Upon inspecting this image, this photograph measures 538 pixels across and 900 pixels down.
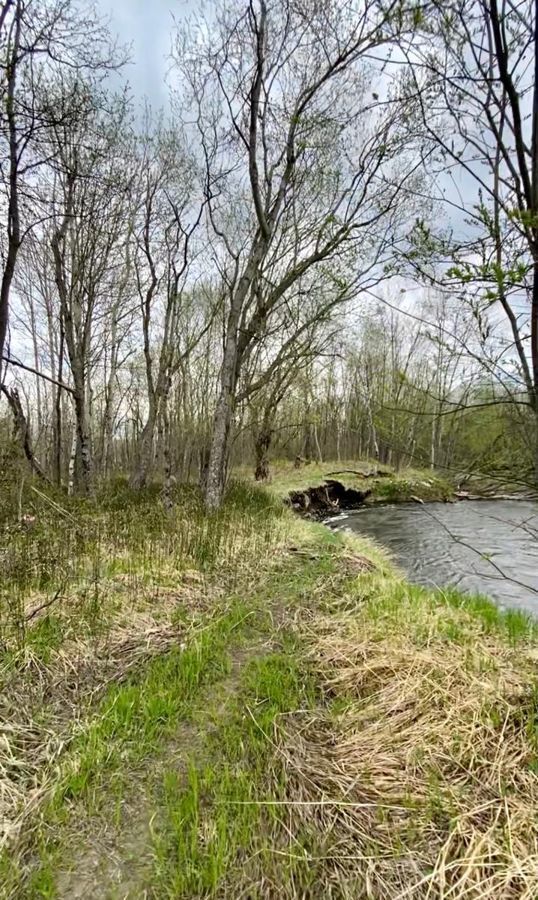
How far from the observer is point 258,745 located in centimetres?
203

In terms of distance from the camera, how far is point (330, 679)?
9.04 ft

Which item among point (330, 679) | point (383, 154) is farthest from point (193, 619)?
point (383, 154)

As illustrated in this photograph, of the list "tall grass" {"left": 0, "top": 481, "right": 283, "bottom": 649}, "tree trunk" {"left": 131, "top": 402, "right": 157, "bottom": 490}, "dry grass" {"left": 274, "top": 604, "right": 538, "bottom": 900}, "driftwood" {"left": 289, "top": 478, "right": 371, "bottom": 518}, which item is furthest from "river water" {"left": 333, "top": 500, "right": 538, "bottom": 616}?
"tree trunk" {"left": 131, "top": 402, "right": 157, "bottom": 490}

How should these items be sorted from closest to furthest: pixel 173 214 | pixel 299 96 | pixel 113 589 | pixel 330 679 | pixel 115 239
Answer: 1. pixel 330 679
2. pixel 113 589
3. pixel 299 96
4. pixel 115 239
5. pixel 173 214

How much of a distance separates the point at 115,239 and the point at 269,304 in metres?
5.13

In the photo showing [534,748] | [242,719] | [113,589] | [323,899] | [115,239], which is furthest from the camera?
[115,239]

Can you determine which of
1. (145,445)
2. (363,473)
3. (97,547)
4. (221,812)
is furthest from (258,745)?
(363,473)

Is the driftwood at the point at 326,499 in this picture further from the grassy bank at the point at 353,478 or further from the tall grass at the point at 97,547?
the tall grass at the point at 97,547

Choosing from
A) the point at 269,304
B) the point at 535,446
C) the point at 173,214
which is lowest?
the point at 535,446

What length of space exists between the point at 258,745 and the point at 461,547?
30.4 ft

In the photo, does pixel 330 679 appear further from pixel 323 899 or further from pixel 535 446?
pixel 535 446

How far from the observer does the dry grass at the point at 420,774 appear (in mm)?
1415

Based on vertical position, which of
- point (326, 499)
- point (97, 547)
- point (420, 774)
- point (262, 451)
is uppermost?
point (262, 451)

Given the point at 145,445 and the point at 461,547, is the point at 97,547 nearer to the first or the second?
the point at 145,445
